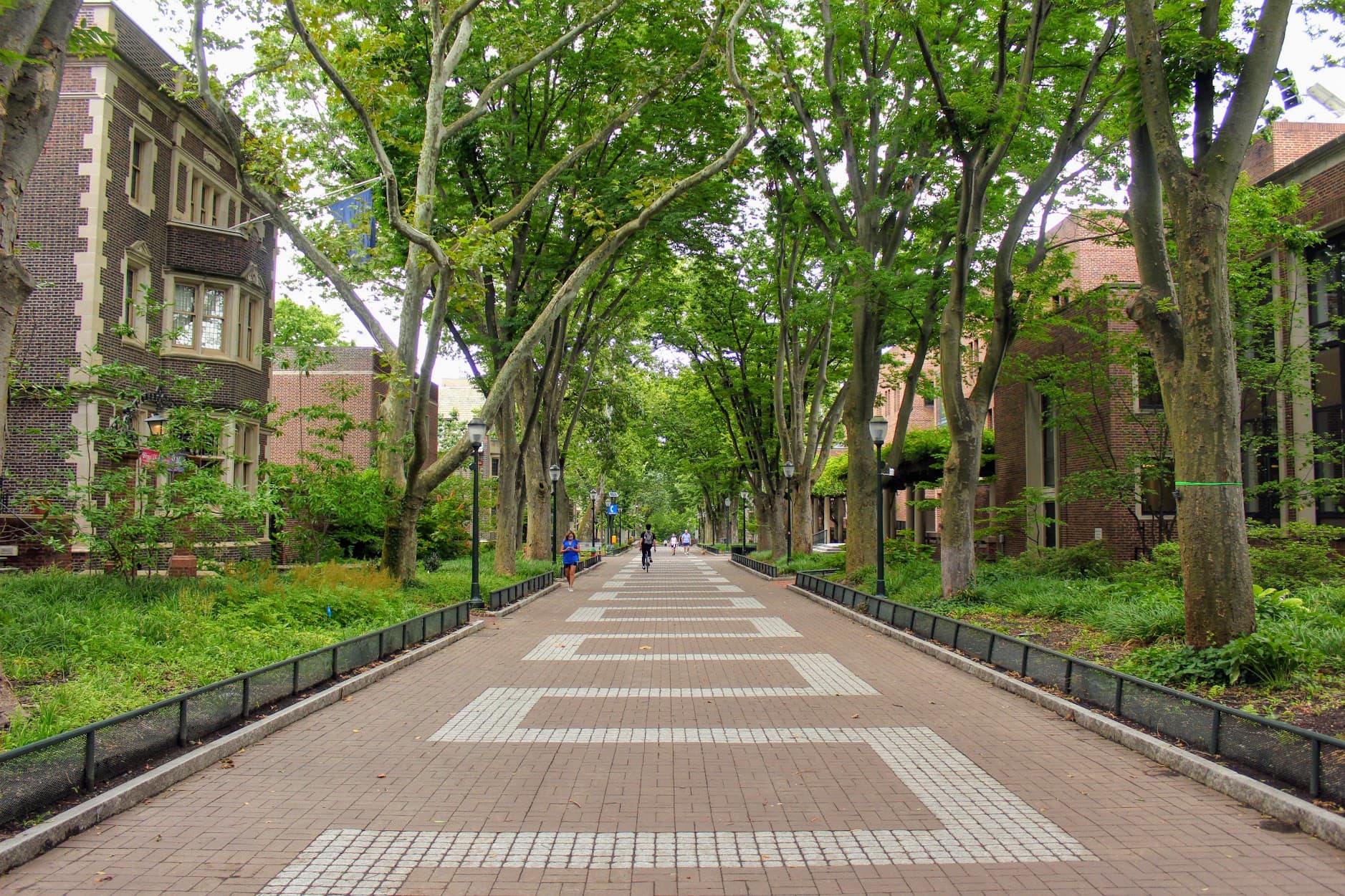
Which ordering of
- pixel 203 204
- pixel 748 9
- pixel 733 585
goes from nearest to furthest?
pixel 748 9 → pixel 203 204 → pixel 733 585

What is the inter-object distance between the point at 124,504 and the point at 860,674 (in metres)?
9.81

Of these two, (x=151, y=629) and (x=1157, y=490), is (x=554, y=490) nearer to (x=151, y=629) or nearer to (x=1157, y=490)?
(x=1157, y=490)

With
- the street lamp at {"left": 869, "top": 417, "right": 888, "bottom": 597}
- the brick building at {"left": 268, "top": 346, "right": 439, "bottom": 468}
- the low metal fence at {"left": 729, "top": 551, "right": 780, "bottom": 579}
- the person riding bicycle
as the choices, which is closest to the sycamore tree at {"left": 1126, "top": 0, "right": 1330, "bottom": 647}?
the street lamp at {"left": 869, "top": 417, "right": 888, "bottom": 597}

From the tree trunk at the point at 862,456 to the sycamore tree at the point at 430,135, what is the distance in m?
5.30

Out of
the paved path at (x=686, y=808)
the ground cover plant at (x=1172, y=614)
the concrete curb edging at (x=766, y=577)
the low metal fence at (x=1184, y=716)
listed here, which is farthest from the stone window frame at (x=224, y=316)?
the low metal fence at (x=1184, y=716)

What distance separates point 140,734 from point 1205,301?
966 centimetres

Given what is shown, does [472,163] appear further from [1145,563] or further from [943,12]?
[1145,563]

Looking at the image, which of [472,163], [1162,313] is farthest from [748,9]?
[1162,313]

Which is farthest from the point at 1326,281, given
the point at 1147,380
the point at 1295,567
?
the point at 1295,567

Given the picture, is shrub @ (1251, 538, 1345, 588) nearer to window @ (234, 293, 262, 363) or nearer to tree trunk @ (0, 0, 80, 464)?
tree trunk @ (0, 0, 80, 464)

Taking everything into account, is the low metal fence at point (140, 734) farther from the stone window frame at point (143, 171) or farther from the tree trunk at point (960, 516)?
the stone window frame at point (143, 171)

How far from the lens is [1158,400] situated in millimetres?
23422

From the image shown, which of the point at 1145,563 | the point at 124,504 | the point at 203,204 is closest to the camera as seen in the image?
the point at 124,504

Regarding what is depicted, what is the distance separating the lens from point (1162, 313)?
923 centimetres
